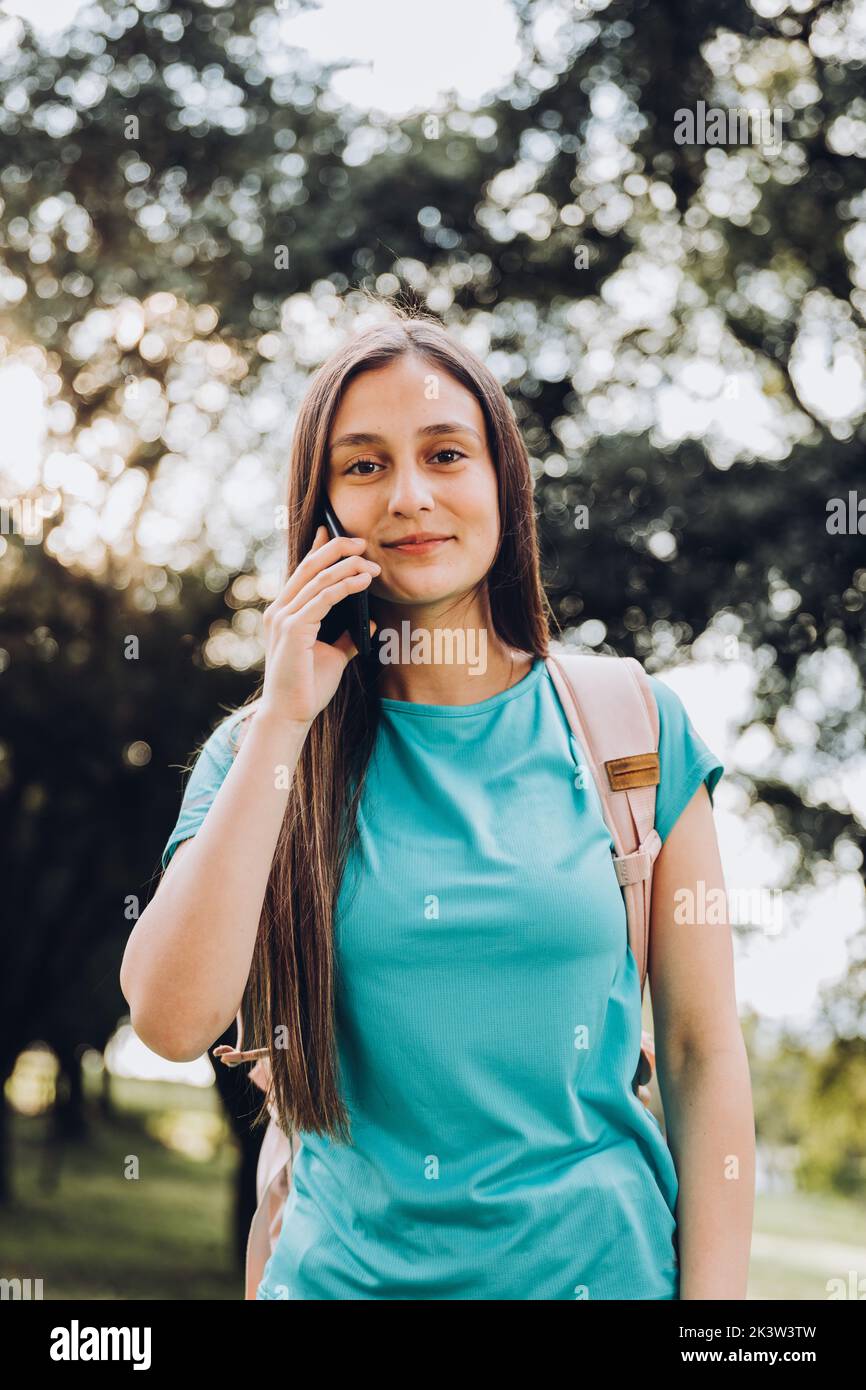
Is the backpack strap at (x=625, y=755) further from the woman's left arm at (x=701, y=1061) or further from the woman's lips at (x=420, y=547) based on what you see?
the woman's lips at (x=420, y=547)

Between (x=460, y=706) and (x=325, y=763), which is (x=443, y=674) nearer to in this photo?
(x=460, y=706)

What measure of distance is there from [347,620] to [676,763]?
551 mm

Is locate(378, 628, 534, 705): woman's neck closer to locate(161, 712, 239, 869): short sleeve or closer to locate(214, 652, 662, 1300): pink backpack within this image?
locate(214, 652, 662, 1300): pink backpack

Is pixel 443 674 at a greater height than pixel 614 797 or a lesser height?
greater

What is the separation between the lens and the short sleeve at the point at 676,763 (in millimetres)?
2080

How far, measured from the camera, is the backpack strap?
79.7 inches

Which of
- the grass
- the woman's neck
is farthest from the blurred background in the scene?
the woman's neck

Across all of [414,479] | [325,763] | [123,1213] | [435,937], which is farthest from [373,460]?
[123,1213]

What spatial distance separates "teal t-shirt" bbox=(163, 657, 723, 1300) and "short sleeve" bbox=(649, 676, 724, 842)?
13cm

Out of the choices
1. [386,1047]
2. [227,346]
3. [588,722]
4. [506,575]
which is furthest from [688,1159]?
[227,346]

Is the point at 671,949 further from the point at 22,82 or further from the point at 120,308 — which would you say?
the point at 22,82

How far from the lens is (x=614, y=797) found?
206 cm

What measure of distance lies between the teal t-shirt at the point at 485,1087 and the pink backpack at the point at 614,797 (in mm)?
54

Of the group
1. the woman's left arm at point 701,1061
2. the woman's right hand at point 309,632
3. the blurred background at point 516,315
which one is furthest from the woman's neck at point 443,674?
the blurred background at point 516,315
